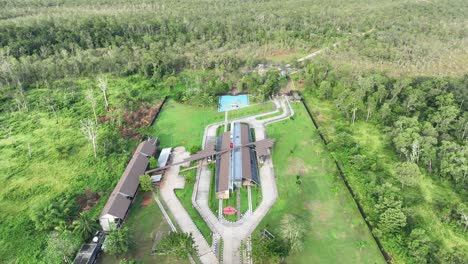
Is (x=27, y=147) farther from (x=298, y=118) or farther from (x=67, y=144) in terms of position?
(x=298, y=118)

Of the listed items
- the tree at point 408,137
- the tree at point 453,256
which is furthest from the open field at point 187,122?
the tree at point 453,256

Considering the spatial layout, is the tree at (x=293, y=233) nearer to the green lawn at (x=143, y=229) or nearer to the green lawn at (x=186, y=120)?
the green lawn at (x=143, y=229)

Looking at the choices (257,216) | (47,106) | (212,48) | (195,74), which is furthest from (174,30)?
(257,216)

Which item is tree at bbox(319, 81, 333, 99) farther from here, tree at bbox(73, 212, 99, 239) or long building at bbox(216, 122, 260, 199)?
tree at bbox(73, 212, 99, 239)

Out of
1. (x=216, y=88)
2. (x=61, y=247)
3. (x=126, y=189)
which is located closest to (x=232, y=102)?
(x=216, y=88)

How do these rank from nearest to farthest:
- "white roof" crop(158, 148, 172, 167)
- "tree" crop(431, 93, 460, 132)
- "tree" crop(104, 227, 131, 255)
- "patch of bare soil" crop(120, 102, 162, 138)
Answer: "tree" crop(104, 227, 131, 255) → "white roof" crop(158, 148, 172, 167) → "tree" crop(431, 93, 460, 132) → "patch of bare soil" crop(120, 102, 162, 138)

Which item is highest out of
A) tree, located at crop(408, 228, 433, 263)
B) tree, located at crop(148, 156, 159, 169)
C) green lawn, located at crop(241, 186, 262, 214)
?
tree, located at crop(148, 156, 159, 169)

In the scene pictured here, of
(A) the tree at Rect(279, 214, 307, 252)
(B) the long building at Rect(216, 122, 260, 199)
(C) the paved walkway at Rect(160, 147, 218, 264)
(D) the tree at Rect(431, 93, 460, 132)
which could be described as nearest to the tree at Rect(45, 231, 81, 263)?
(C) the paved walkway at Rect(160, 147, 218, 264)

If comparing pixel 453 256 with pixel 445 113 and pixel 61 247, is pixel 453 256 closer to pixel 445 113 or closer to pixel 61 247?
pixel 445 113
